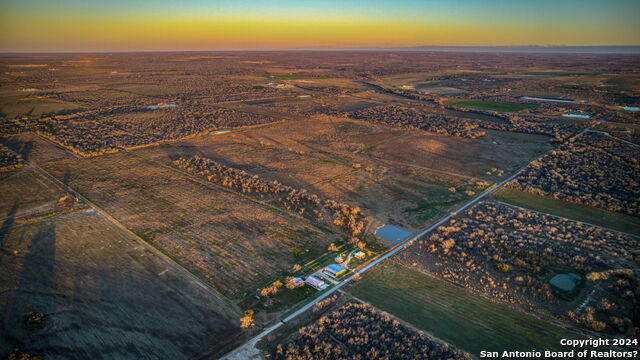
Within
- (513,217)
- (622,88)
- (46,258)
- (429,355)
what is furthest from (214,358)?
(622,88)

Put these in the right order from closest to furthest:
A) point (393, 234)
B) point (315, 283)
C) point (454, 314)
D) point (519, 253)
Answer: point (454, 314)
point (315, 283)
point (519, 253)
point (393, 234)

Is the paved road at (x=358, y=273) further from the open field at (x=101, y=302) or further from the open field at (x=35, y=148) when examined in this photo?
the open field at (x=35, y=148)

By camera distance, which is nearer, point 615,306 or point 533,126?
point 615,306

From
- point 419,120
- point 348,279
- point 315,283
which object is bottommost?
point 348,279

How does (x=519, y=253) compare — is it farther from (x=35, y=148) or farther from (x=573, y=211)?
(x=35, y=148)

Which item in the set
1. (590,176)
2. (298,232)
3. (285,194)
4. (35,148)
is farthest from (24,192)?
(590,176)

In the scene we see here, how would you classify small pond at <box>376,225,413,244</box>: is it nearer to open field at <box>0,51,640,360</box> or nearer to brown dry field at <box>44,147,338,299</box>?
open field at <box>0,51,640,360</box>

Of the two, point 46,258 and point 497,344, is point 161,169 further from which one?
point 497,344

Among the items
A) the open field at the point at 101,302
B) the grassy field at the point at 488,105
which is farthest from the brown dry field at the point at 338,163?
the grassy field at the point at 488,105
